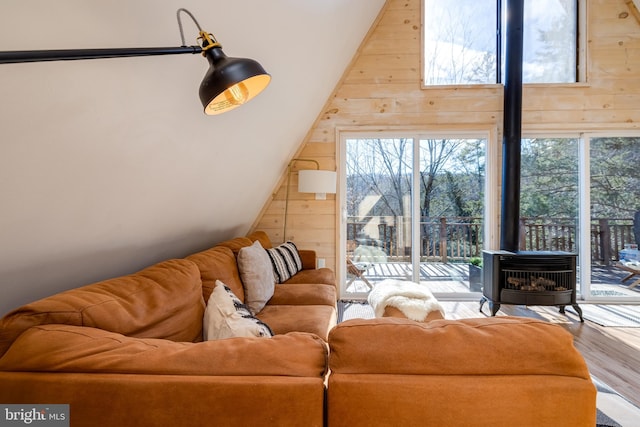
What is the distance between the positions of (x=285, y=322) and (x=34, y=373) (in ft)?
4.05

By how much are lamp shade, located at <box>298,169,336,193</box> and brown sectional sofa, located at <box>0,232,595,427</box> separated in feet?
7.92

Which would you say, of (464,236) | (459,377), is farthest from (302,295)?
(464,236)

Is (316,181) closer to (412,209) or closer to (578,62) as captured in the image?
(412,209)

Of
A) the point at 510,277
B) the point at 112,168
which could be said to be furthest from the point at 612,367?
the point at 112,168

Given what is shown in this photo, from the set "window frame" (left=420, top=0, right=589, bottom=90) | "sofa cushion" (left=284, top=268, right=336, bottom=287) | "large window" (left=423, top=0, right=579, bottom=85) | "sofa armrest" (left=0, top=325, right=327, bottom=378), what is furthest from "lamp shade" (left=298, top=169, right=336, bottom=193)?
"sofa armrest" (left=0, top=325, right=327, bottom=378)

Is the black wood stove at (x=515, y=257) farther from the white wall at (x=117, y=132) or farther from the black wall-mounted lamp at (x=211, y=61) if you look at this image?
the black wall-mounted lamp at (x=211, y=61)

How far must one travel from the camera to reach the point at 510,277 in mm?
2936

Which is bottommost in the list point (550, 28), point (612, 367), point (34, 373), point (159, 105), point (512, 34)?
point (612, 367)

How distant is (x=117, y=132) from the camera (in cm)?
110

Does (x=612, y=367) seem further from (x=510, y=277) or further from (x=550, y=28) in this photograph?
(x=550, y=28)

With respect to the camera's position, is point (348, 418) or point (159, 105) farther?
point (159, 105)

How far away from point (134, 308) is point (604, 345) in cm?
345

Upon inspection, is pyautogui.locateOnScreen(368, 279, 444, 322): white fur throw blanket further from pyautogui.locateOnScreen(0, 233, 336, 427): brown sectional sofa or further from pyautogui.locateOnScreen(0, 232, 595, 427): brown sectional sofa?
pyautogui.locateOnScreen(0, 233, 336, 427): brown sectional sofa

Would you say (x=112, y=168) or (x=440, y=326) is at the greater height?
(x=112, y=168)
